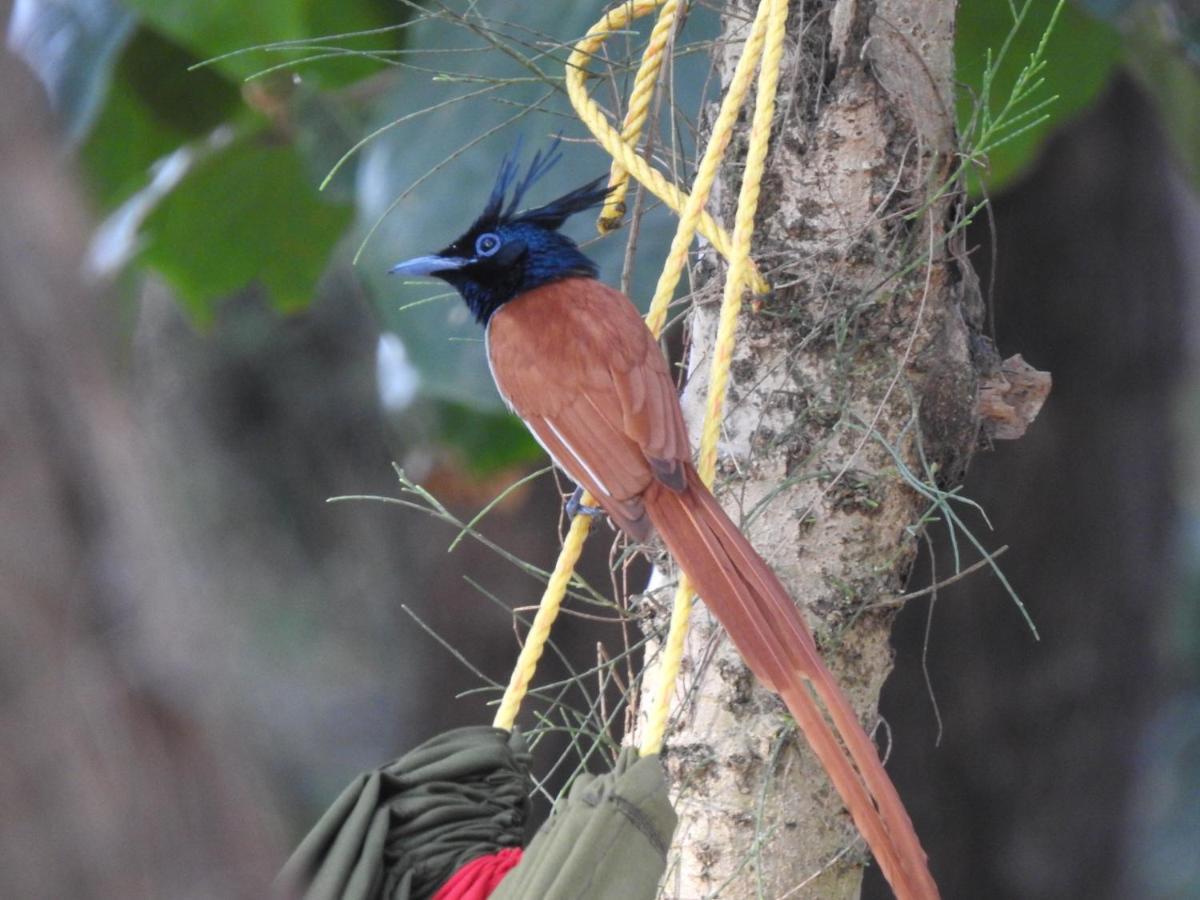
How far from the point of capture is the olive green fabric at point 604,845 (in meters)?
1.41

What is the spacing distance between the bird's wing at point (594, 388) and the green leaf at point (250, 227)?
1.82 m

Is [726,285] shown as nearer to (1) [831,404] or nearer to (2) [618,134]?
(1) [831,404]

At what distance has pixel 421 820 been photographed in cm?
161

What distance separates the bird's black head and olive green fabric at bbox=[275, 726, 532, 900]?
1074 millimetres

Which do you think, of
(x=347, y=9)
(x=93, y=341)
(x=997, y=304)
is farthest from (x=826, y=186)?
(x=997, y=304)

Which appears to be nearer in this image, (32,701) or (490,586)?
(32,701)

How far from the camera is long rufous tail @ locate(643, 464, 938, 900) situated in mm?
1524

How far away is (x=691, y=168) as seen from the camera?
227 cm

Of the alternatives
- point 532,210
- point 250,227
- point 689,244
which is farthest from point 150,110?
point 689,244

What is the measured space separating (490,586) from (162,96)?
1786mm

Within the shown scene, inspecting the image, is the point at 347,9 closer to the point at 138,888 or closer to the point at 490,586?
the point at 490,586

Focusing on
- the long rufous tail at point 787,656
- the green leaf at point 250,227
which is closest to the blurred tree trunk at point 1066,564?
the green leaf at point 250,227

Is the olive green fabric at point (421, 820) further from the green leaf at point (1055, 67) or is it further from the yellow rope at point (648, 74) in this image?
the green leaf at point (1055, 67)

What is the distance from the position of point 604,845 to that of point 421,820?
10.4 inches
